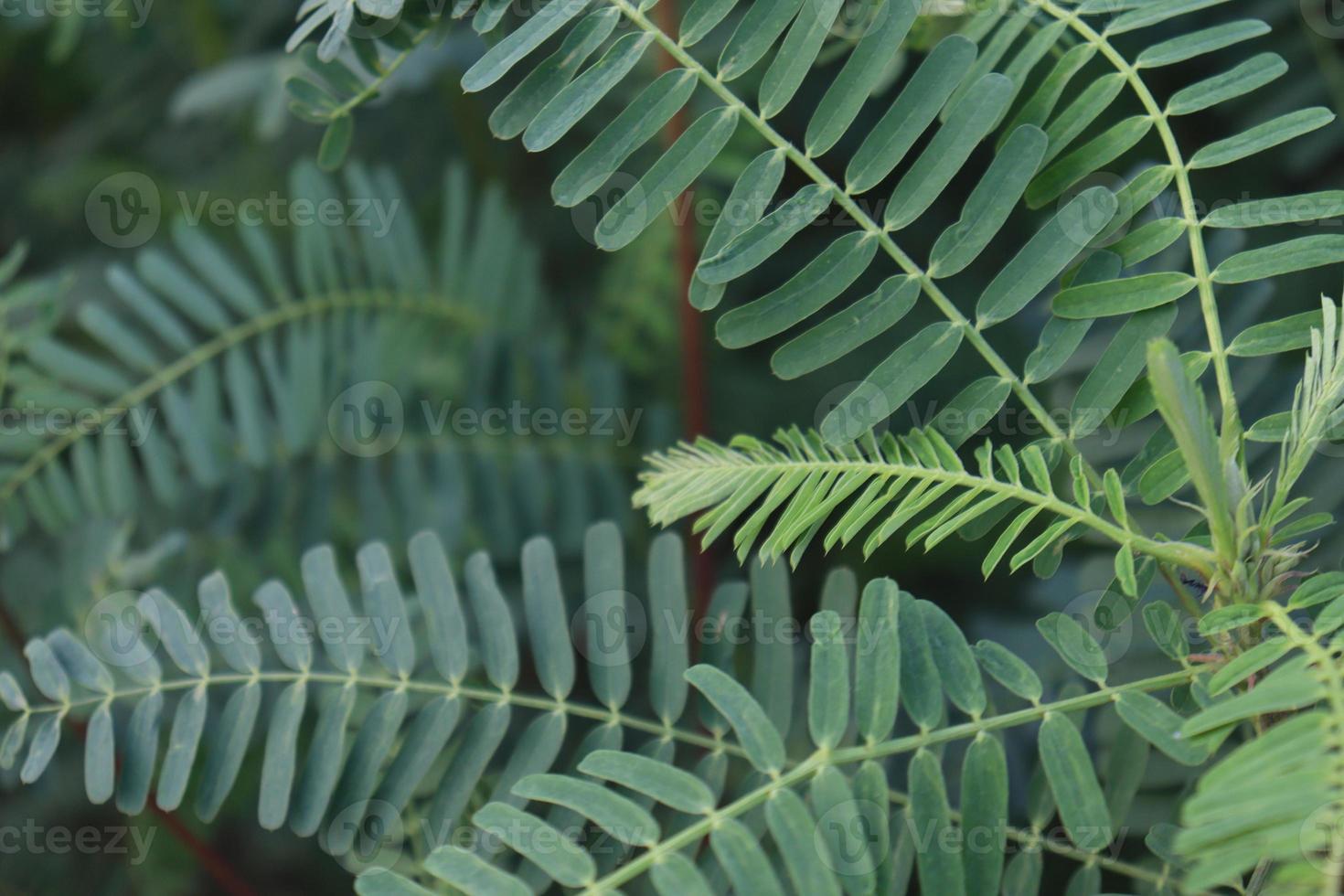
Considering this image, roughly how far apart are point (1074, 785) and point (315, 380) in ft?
2.42

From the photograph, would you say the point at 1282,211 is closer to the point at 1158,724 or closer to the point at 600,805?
the point at 1158,724

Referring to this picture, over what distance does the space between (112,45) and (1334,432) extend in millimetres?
1605

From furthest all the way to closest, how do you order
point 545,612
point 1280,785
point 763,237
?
point 545,612
point 763,237
point 1280,785

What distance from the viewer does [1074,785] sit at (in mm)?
529

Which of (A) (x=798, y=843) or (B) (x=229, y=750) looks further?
(B) (x=229, y=750)

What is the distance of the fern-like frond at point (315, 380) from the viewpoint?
97 cm

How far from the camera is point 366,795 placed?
2.15ft

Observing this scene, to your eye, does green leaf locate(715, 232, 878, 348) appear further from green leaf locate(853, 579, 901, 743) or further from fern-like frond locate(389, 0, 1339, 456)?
green leaf locate(853, 579, 901, 743)

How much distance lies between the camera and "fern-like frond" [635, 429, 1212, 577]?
55 centimetres

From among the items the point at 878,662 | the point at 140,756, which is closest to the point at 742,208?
the point at 878,662

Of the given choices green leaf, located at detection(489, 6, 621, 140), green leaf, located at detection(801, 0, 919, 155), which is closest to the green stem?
green leaf, located at detection(801, 0, 919, 155)

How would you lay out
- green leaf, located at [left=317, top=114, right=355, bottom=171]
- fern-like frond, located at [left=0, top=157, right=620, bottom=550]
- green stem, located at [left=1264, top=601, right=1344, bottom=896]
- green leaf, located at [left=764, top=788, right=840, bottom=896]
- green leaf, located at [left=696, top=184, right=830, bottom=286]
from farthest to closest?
fern-like frond, located at [left=0, top=157, right=620, bottom=550] < green leaf, located at [left=317, top=114, right=355, bottom=171] < green leaf, located at [left=696, top=184, right=830, bottom=286] < green leaf, located at [left=764, top=788, right=840, bottom=896] < green stem, located at [left=1264, top=601, right=1344, bottom=896]

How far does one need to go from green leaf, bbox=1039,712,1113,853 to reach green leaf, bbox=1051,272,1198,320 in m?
0.22

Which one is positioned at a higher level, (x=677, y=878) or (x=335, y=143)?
(x=335, y=143)
